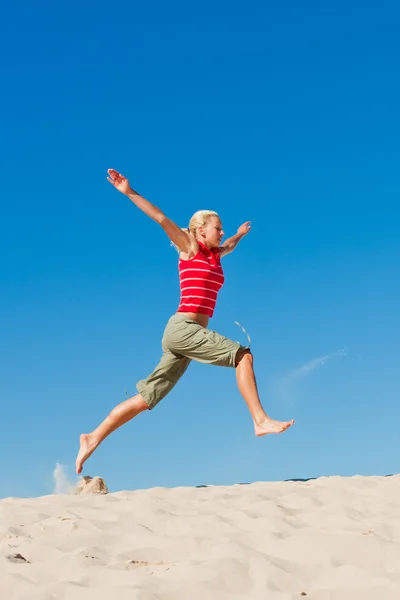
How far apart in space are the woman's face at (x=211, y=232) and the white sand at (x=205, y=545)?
2.22m

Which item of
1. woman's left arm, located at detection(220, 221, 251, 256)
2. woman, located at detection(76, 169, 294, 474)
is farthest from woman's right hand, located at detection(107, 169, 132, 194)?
woman's left arm, located at detection(220, 221, 251, 256)

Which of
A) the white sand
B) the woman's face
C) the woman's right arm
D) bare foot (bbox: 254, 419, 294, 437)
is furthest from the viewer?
the woman's face

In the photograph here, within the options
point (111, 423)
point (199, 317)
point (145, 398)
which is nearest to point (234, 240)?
point (199, 317)

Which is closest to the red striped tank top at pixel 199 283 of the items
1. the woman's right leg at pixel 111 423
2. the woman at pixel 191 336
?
the woman at pixel 191 336

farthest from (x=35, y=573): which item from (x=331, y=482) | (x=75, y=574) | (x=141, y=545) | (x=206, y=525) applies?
(x=331, y=482)

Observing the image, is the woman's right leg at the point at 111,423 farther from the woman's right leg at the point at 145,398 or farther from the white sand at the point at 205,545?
the white sand at the point at 205,545

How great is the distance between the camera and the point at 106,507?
5.24 m

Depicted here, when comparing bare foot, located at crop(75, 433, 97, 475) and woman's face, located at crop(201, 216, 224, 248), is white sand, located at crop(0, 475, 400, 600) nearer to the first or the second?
bare foot, located at crop(75, 433, 97, 475)

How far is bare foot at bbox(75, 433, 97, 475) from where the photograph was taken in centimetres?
672

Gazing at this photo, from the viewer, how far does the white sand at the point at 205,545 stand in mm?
3410

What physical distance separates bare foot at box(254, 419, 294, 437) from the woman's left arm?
72.7 inches

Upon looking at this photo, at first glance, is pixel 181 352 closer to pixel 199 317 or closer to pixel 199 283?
pixel 199 317

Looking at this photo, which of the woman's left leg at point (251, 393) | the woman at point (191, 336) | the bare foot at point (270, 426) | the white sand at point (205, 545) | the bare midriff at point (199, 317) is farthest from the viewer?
the bare midriff at point (199, 317)

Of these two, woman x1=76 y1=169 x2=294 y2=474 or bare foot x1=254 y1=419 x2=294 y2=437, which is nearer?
bare foot x1=254 y1=419 x2=294 y2=437
